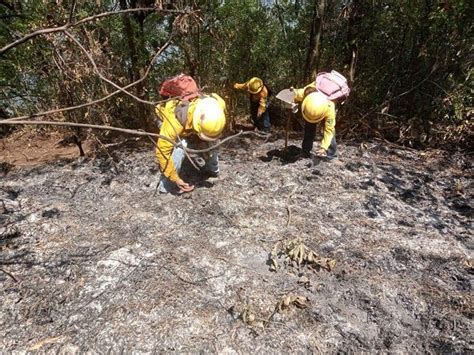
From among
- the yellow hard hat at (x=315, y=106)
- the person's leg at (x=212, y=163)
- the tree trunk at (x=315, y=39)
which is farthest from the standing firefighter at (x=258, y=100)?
the person's leg at (x=212, y=163)

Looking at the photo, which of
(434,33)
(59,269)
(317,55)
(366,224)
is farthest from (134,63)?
(434,33)

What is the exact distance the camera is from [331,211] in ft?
12.2

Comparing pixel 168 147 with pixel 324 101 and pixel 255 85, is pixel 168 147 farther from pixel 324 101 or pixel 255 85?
pixel 255 85

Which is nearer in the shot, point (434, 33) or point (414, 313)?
point (414, 313)

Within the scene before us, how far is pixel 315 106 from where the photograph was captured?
3846 millimetres

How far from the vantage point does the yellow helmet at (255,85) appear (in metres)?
5.28

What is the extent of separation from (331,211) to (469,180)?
1.95m

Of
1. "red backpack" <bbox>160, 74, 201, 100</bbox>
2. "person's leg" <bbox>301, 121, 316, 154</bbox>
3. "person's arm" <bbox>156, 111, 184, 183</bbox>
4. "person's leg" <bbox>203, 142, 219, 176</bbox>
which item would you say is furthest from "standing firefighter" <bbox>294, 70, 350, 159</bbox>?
"person's arm" <bbox>156, 111, 184, 183</bbox>

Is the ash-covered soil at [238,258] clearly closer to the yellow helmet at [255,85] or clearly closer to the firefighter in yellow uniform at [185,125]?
the firefighter in yellow uniform at [185,125]

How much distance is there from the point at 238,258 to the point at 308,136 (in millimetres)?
2071

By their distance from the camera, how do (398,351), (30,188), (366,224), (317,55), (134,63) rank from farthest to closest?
(317,55), (134,63), (30,188), (366,224), (398,351)

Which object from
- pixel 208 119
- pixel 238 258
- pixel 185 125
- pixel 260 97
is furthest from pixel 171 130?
pixel 260 97

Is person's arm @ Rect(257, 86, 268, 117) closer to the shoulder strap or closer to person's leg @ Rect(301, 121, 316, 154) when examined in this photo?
person's leg @ Rect(301, 121, 316, 154)

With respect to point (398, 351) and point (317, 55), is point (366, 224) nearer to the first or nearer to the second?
point (398, 351)
